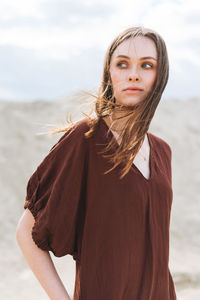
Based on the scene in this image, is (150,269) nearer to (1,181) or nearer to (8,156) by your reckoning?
A: (1,181)

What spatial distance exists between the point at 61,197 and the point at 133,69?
0.47 m

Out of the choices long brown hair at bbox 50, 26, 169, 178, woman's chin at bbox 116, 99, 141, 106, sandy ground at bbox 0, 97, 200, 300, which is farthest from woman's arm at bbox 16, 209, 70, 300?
sandy ground at bbox 0, 97, 200, 300

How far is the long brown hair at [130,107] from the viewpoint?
1.45 metres

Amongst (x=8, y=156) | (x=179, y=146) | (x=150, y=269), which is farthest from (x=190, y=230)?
(x=150, y=269)

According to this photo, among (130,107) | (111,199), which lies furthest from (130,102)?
(111,199)

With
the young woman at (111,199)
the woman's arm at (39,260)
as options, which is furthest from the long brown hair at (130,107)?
the woman's arm at (39,260)

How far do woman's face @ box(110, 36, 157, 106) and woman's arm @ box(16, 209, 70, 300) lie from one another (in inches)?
19.3

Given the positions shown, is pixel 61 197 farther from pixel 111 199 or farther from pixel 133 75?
pixel 133 75

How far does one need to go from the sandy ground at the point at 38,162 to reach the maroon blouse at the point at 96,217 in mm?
3948

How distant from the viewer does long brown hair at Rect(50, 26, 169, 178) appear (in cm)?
145

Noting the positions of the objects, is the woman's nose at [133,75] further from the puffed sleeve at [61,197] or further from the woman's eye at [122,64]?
the puffed sleeve at [61,197]

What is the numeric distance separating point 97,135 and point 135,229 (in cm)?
31

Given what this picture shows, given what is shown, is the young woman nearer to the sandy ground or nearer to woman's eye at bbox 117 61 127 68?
woman's eye at bbox 117 61 127 68

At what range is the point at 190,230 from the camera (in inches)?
310
